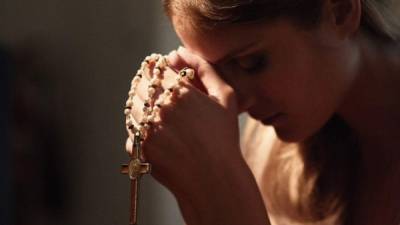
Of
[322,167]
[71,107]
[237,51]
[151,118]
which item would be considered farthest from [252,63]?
[71,107]

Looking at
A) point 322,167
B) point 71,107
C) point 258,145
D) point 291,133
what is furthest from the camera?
point 71,107

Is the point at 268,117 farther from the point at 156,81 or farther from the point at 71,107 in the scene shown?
the point at 71,107

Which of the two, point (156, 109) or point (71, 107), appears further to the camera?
point (71, 107)

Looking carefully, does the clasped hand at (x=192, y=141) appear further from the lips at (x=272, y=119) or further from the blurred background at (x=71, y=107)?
the blurred background at (x=71, y=107)

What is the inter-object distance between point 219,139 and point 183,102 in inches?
2.3

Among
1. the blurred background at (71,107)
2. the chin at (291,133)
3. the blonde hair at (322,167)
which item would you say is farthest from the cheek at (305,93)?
the blurred background at (71,107)

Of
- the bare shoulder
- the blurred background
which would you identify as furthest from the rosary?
the blurred background

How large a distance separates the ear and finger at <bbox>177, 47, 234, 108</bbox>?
5.5 inches

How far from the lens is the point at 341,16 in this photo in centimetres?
88

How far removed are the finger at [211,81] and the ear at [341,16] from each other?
0.14 metres

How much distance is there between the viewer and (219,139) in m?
0.84

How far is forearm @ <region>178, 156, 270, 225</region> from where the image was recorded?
822mm

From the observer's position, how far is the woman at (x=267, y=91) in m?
0.83

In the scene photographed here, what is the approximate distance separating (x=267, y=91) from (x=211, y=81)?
0.22 ft
